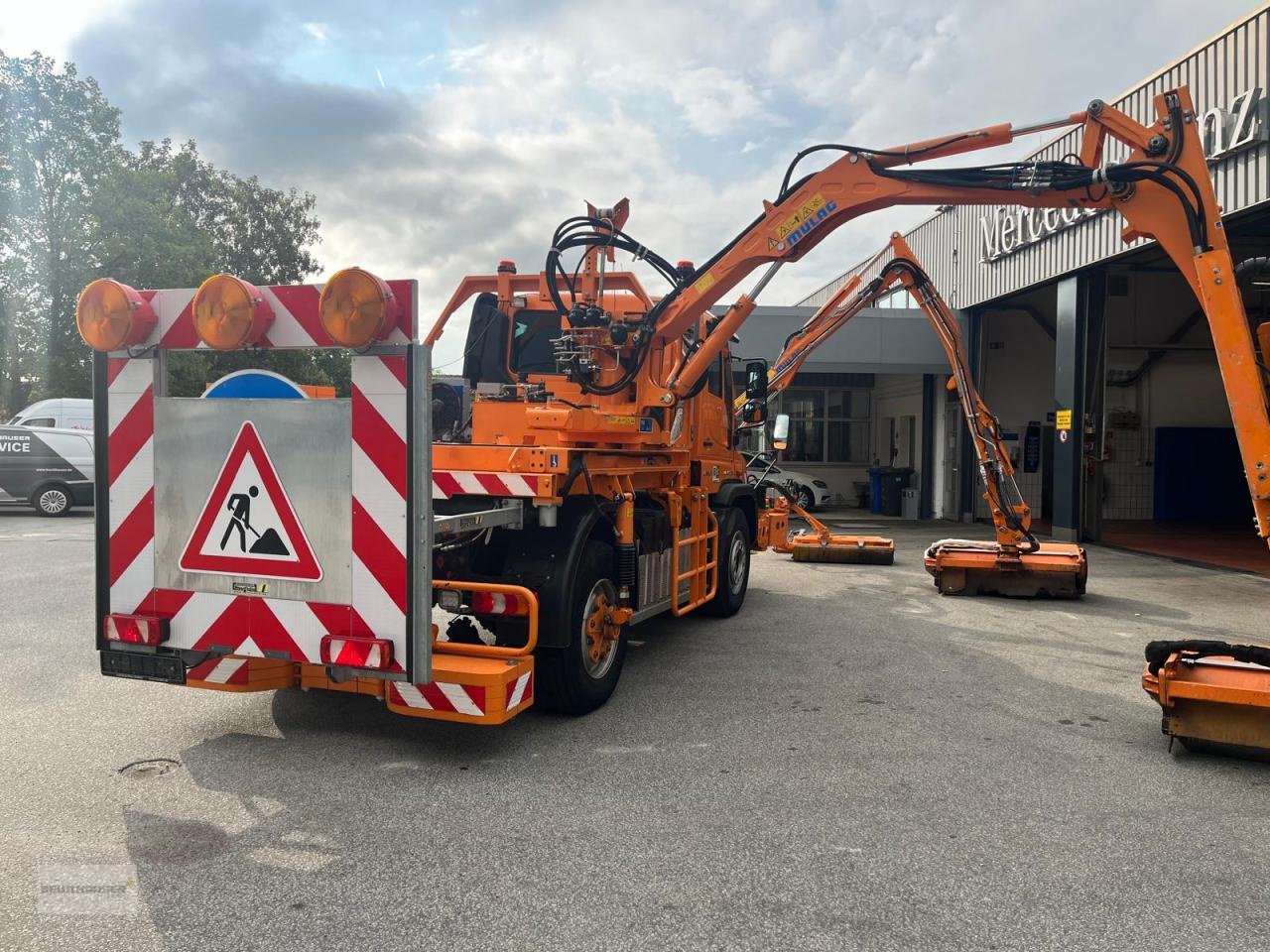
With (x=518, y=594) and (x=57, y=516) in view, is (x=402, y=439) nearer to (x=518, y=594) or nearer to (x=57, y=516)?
(x=518, y=594)

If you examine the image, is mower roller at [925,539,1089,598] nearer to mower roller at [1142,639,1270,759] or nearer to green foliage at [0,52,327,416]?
A: mower roller at [1142,639,1270,759]

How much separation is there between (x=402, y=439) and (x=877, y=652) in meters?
4.71

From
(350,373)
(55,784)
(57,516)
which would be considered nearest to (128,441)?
(350,373)

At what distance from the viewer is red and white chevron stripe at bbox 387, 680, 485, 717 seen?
4176 mm

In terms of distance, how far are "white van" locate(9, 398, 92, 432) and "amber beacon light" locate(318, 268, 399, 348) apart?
20841 millimetres

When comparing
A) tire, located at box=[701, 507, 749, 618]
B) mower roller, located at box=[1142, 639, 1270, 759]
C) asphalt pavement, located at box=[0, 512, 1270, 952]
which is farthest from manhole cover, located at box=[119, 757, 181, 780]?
mower roller, located at box=[1142, 639, 1270, 759]

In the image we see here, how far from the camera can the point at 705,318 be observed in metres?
7.92

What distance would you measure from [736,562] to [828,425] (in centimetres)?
1775

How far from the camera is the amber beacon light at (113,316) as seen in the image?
396 cm

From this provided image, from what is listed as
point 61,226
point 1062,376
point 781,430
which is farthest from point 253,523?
point 61,226

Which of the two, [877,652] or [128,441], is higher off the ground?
[128,441]

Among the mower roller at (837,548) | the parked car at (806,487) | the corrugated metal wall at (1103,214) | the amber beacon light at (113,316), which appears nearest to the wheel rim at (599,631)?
the amber beacon light at (113,316)

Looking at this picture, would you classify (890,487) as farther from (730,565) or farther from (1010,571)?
(730,565)

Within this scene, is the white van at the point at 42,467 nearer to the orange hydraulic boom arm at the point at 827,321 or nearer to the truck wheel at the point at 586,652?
the orange hydraulic boom arm at the point at 827,321
